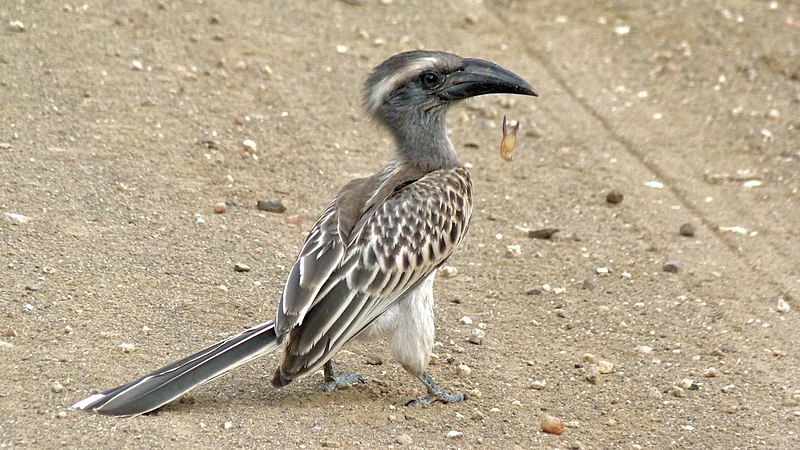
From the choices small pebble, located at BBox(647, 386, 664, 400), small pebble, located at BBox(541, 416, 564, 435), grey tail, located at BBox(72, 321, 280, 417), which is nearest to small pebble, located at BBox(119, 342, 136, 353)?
Answer: grey tail, located at BBox(72, 321, 280, 417)

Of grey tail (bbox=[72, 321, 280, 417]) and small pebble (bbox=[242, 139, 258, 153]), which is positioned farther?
small pebble (bbox=[242, 139, 258, 153])

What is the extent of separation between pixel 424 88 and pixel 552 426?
6.35 feet

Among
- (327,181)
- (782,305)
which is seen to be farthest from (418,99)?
(782,305)

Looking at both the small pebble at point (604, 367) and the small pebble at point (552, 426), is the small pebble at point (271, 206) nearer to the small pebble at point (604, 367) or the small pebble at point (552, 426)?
the small pebble at point (604, 367)

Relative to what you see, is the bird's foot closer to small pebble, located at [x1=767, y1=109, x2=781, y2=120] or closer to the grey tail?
the grey tail

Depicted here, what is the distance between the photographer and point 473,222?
816cm

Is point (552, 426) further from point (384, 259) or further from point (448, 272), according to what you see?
point (448, 272)

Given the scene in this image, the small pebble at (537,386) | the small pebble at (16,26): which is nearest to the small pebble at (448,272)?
the small pebble at (537,386)

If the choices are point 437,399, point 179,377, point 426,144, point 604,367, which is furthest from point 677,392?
point 179,377

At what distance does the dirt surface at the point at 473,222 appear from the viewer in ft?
18.9

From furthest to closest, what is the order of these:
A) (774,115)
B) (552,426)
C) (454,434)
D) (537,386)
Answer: (774,115), (537,386), (552,426), (454,434)

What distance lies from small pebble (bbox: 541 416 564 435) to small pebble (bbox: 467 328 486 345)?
0.95 meters

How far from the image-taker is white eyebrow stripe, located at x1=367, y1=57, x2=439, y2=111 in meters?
6.49

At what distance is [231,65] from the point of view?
9.93 m
